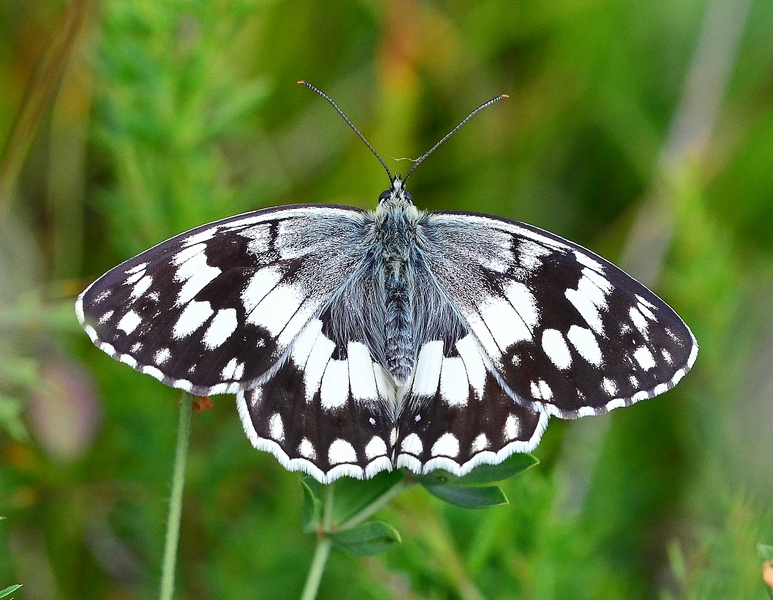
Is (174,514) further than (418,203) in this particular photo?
No

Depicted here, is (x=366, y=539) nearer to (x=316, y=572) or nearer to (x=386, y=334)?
(x=316, y=572)

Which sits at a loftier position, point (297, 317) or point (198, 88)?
point (198, 88)

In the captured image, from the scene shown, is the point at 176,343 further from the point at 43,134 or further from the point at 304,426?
the point at 43,134

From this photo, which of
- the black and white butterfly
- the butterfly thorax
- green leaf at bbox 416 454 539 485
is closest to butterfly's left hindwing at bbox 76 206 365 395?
the black and white butterfly

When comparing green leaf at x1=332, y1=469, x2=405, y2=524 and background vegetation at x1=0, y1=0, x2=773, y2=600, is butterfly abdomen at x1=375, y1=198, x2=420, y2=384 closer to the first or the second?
green leaf at x1=332, y1=469, x2=405, y2=524

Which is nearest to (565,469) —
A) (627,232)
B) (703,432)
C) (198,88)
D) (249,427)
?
(703,432)

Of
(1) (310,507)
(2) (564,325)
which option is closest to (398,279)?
(2) (564,325)
